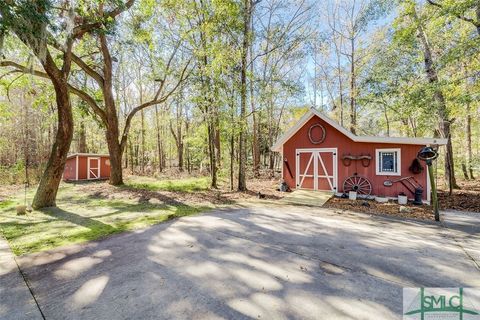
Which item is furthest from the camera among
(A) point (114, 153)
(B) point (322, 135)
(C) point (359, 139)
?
(A) point (114, 153)

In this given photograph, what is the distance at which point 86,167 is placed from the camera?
18094mm

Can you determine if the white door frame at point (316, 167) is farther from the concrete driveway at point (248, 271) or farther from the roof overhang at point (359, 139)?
the concrete driveway at point (248, 271)

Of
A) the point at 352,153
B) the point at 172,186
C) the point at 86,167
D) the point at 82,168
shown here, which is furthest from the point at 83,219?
the point at 86,167

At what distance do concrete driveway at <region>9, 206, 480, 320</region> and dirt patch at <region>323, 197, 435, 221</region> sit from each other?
65.5 inches

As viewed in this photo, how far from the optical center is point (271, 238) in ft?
15.6

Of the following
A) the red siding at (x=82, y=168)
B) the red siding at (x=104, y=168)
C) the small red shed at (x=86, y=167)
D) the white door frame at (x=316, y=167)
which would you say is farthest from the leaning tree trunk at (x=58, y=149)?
the red siding at (x=104, y=168)

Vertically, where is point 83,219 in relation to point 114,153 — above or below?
below

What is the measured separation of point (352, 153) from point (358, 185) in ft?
4.55

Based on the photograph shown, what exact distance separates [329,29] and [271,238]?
61.9 ft

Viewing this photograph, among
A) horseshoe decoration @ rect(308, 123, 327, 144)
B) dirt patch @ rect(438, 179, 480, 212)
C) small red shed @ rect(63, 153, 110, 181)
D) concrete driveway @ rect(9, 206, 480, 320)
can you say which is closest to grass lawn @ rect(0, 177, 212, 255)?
concrete driveway @ rect(9, 206, 480, 320)

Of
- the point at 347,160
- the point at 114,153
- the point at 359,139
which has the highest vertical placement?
the point at 359,139

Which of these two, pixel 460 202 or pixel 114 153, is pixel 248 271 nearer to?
pixel 460 202

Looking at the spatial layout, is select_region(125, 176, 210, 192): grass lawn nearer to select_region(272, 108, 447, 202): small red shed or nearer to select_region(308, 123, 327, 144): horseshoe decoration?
select_region(272, 108, 447, 202): small red shed

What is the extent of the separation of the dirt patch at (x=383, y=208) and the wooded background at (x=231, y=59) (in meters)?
3.61
